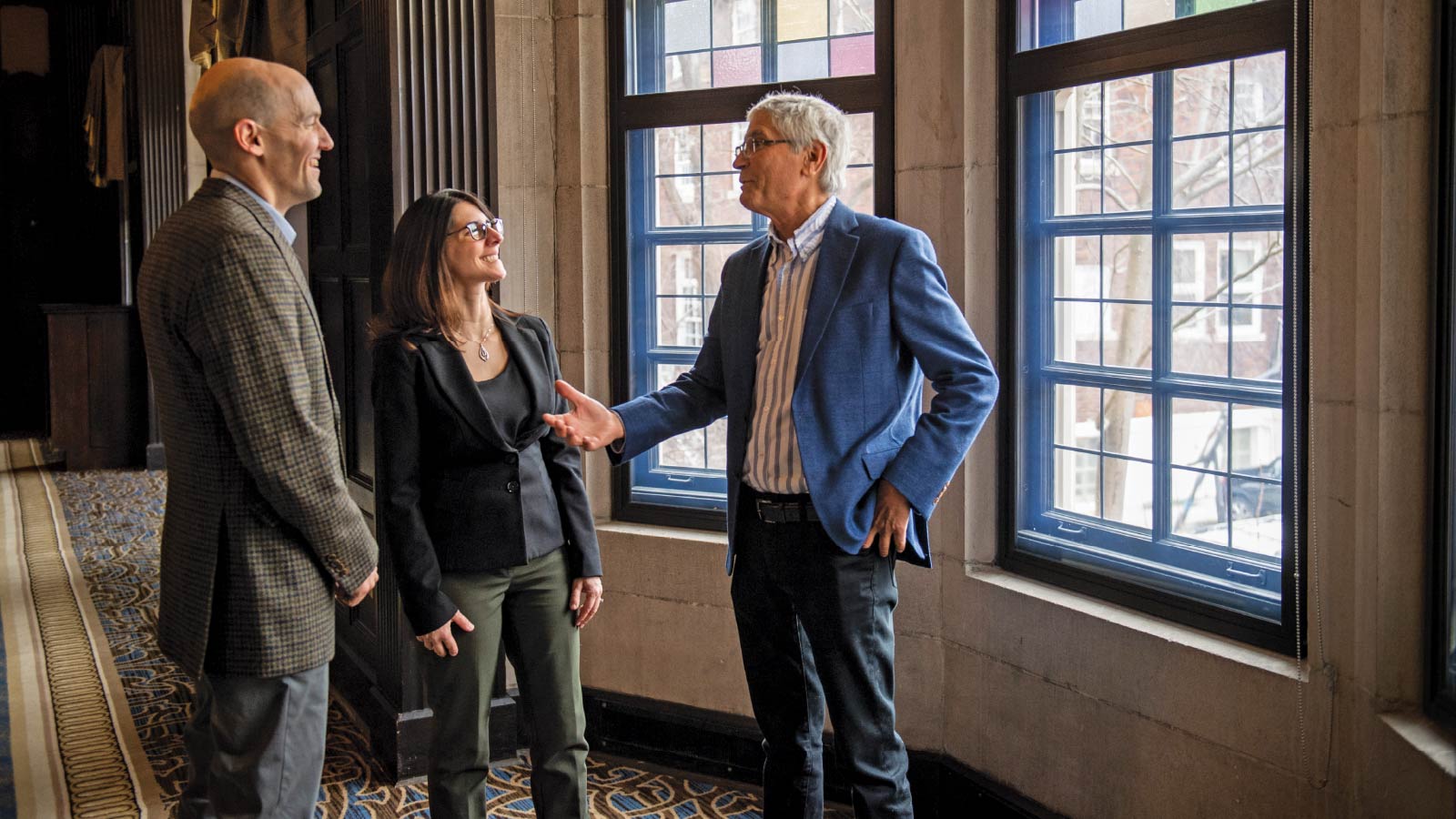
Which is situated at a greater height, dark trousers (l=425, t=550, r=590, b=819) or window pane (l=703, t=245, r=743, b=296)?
window pane (l=703, t=245, r=743, b=296)

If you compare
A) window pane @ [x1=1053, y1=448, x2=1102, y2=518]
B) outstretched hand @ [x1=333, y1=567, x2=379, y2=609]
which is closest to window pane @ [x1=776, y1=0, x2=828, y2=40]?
window pane @ [x1=1053, y1=448, x2=1102, y2=518]

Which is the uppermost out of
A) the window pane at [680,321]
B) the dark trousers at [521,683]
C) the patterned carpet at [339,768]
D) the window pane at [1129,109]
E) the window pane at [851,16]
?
the window pane at [851,16]

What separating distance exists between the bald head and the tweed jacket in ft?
0.29

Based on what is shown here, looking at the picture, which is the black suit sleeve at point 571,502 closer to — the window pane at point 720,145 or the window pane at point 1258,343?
the window pane at point 720,145

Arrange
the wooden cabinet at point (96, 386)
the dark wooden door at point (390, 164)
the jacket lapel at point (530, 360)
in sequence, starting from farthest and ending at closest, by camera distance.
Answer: the wooden cabinet at point (96, 386) → the dark wooden door at point (390, 164) → the jacket lapel at point (530, 360)

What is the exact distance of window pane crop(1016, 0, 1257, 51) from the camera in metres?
3.03

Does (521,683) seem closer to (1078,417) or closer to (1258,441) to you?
(1078,417)

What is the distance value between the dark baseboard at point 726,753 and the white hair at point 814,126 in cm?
178

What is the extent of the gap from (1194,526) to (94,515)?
7.31 m

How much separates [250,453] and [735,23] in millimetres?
2381

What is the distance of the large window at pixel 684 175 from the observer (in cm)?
Answer: 394

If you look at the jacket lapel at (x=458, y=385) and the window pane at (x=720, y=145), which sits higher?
the window pane at (x=720, y=145)

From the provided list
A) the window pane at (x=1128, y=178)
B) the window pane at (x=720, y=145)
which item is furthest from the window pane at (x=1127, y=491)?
the window pane at (x=720, y=145)

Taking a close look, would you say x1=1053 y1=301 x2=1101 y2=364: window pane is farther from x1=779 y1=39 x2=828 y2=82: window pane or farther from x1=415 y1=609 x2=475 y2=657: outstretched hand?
x1=415 y1=609 x2=475 y2=657: outstretched hand
